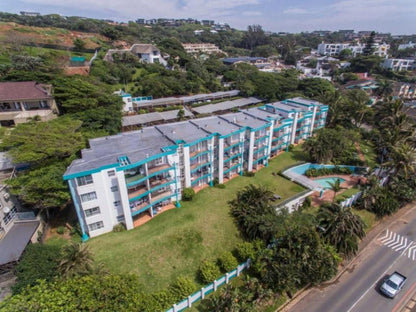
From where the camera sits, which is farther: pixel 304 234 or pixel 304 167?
pixel 304 167

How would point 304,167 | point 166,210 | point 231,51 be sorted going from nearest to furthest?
point 166,210, point 304,167, point 231,51

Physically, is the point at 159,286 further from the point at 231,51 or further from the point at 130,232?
the point at 231,51

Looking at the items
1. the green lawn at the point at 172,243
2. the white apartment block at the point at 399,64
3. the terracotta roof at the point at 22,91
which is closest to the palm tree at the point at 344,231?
the green lawn at the point at 172,243

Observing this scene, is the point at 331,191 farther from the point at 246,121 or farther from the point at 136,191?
the point at 136,191

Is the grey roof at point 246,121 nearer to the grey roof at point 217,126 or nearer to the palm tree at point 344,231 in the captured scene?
the grey roof at point 217,126

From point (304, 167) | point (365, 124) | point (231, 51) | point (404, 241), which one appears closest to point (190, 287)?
point (404, 241)
